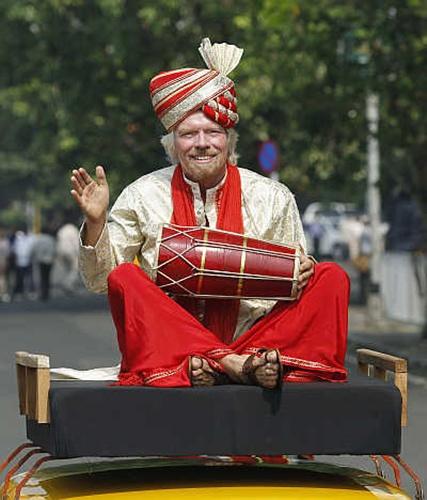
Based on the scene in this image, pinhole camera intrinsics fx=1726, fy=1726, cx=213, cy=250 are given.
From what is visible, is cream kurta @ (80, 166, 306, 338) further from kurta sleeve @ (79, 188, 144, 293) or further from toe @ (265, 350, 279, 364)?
toe @ (265, 350, 279, 364)

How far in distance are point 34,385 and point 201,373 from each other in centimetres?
47

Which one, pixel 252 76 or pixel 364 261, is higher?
pixel 252 76

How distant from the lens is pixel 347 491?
4777 millimetres

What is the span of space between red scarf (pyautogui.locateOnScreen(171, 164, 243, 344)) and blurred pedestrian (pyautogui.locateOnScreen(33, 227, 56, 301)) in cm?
3160

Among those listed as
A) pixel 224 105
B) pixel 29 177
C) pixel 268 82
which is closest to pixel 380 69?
pixel 268 82

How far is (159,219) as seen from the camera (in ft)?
17.6

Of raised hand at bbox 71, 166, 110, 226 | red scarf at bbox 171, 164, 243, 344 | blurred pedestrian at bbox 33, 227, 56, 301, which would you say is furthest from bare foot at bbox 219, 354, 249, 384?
blurred pedestrian at bbox 33, 227, 56, 301

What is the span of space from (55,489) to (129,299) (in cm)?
59

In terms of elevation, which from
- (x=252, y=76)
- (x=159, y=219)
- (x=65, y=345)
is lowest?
(x=65, y=345)

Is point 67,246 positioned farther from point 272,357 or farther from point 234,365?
point 272,357

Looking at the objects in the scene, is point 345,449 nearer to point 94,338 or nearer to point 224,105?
point 224,105

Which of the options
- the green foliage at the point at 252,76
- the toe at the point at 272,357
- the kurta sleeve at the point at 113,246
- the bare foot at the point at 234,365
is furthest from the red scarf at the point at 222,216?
the green foliage at the point at 252,76

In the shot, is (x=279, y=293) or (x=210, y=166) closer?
(x=279, y=293)

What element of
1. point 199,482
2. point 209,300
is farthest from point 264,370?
point 209,300
